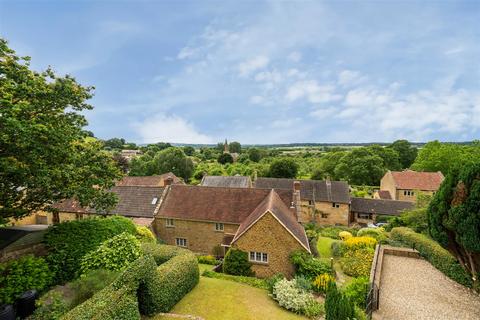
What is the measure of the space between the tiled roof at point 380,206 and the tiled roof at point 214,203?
2647 cm

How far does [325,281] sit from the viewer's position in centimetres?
1794

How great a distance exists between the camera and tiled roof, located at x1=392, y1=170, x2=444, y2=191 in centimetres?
5403

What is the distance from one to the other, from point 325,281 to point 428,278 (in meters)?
6.56

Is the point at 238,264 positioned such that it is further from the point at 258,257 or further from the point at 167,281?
the point at 167,281

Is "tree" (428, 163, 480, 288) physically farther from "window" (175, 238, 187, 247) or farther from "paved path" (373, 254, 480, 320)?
"window" (175, 238, 187, 247)

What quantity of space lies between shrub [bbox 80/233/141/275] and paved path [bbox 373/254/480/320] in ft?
41.7

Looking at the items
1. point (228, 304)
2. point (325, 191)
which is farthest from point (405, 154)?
point (228, 304)

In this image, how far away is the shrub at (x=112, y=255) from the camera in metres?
13.4

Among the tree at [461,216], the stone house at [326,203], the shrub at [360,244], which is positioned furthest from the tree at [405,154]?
the tree at [461,216]

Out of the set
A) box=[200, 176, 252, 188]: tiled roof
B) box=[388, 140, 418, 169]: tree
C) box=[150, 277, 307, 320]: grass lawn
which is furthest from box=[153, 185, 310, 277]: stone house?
box=[388, 140, 418, 169]: tree

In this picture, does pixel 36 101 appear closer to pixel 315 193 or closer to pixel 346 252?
pixel 346 252

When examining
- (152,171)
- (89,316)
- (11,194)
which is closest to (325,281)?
(89,316)

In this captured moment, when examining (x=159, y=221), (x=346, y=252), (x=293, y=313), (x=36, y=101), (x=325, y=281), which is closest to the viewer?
(x=36, y=101)

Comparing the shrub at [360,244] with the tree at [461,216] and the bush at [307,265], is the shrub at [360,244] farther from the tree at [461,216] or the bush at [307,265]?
the tree at [461,216]
